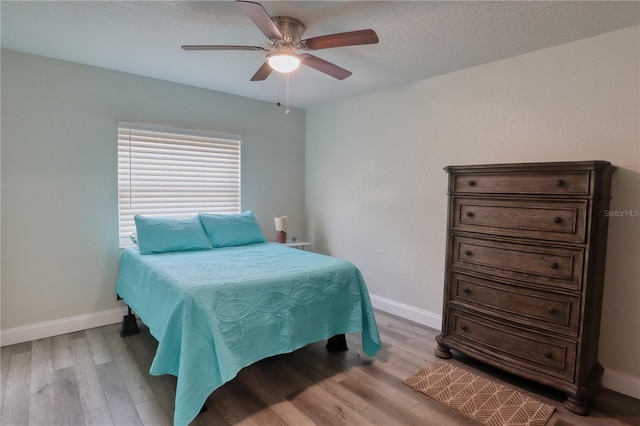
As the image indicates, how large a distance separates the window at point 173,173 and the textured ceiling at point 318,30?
674 mm

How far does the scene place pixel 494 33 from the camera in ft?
7.61

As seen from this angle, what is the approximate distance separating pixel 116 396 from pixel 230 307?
37.3 inches

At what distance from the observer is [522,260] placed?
2.30 metres

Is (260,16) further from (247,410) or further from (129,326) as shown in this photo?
(129,326)

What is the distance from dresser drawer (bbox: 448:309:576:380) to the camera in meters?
2.14

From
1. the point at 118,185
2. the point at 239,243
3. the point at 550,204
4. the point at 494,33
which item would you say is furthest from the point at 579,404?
the point at 118,185

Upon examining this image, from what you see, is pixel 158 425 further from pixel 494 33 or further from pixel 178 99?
pixel 494 33

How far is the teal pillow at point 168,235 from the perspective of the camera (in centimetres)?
306

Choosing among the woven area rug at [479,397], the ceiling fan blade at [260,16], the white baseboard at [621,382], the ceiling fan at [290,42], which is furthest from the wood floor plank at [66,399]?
the white baseboard at [621,382]

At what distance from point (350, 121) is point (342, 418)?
10.1 ft

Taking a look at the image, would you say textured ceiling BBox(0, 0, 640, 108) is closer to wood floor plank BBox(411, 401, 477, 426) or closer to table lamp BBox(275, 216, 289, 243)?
table lamp BBox(275, 216, 289, 243)

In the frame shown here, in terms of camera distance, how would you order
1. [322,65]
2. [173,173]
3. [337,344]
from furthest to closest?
1. [173,173]
2. [337,344]
3. [322,65]

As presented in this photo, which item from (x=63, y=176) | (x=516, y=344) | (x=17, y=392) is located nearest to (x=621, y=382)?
(x=516, y=344)

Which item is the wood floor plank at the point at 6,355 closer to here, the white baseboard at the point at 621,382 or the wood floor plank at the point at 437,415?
the wood floor plank at the point at 437,415
